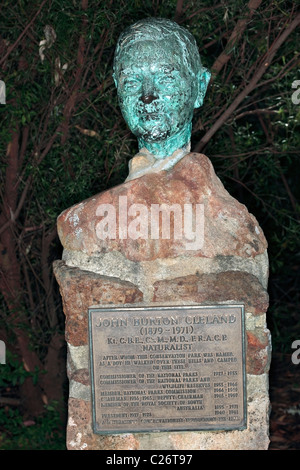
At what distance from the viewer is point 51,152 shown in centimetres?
485

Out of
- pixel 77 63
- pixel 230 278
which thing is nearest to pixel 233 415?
pixel 230 278

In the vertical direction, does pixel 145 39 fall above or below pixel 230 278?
above

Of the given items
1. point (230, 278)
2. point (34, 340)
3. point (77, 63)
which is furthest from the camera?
point (34, 340)

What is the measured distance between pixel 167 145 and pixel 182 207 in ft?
0.97

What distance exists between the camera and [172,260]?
122 inches

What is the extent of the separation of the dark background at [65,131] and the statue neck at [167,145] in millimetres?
1333

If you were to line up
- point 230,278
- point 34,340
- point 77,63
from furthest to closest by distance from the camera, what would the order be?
point 34,340 → point 77,63 → point 230,278

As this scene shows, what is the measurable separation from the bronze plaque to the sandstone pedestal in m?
0.05

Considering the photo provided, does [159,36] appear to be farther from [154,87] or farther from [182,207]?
[182,207]

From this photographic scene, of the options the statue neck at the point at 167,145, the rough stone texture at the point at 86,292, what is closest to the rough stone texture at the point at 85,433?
the rough stone texture at the point at 86,292

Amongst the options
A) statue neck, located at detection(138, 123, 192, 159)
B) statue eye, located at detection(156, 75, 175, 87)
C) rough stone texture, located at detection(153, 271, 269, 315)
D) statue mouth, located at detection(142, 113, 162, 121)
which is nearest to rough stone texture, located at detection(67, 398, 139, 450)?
rough stone texture, located at detection(153, 271, 269, 315)

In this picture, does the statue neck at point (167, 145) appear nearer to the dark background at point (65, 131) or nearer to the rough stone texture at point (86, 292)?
the rough stone texture at point (86, 292)
